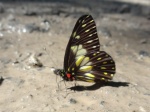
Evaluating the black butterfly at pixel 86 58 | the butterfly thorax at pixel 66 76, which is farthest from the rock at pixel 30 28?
the butterfly thorax at pixel 66 76

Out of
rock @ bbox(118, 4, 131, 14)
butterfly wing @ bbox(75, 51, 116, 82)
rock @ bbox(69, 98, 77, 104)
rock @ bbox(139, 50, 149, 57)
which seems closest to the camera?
rock @ bbox(69, 98, 77, 104)

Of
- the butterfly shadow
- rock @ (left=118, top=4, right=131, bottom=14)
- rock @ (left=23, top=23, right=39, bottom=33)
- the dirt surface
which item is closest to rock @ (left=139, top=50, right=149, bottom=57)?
the dirt surface

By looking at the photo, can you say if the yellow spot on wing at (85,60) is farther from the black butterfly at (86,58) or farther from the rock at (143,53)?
the rock at (143,53)

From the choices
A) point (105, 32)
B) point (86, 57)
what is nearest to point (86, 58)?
point (86, 57)

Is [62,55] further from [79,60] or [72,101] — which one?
[72,101]

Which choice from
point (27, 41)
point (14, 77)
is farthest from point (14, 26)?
point (14, 77)

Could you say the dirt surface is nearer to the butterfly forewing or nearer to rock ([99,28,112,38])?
rock ([99,28,112,38])

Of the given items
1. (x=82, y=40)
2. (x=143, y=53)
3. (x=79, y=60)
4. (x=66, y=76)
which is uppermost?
(x=82, y=40)
